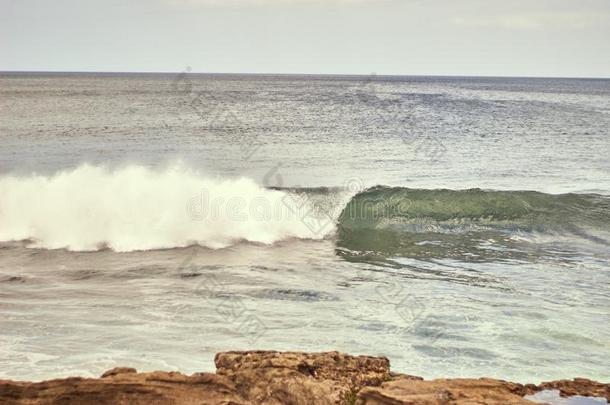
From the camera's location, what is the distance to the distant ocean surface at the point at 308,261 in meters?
8.41

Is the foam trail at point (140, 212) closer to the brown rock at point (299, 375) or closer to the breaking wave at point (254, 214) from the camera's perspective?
the breaking wave at point (254, 214)

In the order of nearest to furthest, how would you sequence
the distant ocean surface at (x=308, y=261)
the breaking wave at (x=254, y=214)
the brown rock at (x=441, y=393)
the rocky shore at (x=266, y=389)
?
the brown rock at (x=441, y=393) → the rocky shore at (x=266, y=389) → the distant ocean surface at (x=308, y=261) → the breaking wave at (x=254, y=214)

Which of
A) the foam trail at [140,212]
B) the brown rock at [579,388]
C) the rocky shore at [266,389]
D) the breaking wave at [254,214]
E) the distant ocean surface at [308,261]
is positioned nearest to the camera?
the rocky shore at [266,389]

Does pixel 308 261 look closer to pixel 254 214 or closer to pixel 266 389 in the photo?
pixel 254 214

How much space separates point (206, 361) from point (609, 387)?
14.4 ft

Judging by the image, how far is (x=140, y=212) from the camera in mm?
16266

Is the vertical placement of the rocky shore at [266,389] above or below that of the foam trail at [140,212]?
above

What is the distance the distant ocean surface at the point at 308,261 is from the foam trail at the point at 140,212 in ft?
0.21

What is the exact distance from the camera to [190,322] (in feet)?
30.5

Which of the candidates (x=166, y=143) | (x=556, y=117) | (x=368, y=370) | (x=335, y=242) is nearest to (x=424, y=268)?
(x=335, y=242)

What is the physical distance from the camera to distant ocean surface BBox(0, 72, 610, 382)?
331 inches

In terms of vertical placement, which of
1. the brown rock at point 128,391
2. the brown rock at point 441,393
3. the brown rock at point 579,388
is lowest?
the brown rock at point 579,388

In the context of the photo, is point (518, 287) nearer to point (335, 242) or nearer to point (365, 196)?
point (335, 242)

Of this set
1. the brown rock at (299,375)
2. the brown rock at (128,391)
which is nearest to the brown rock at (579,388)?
the brown rock at (299,375)
